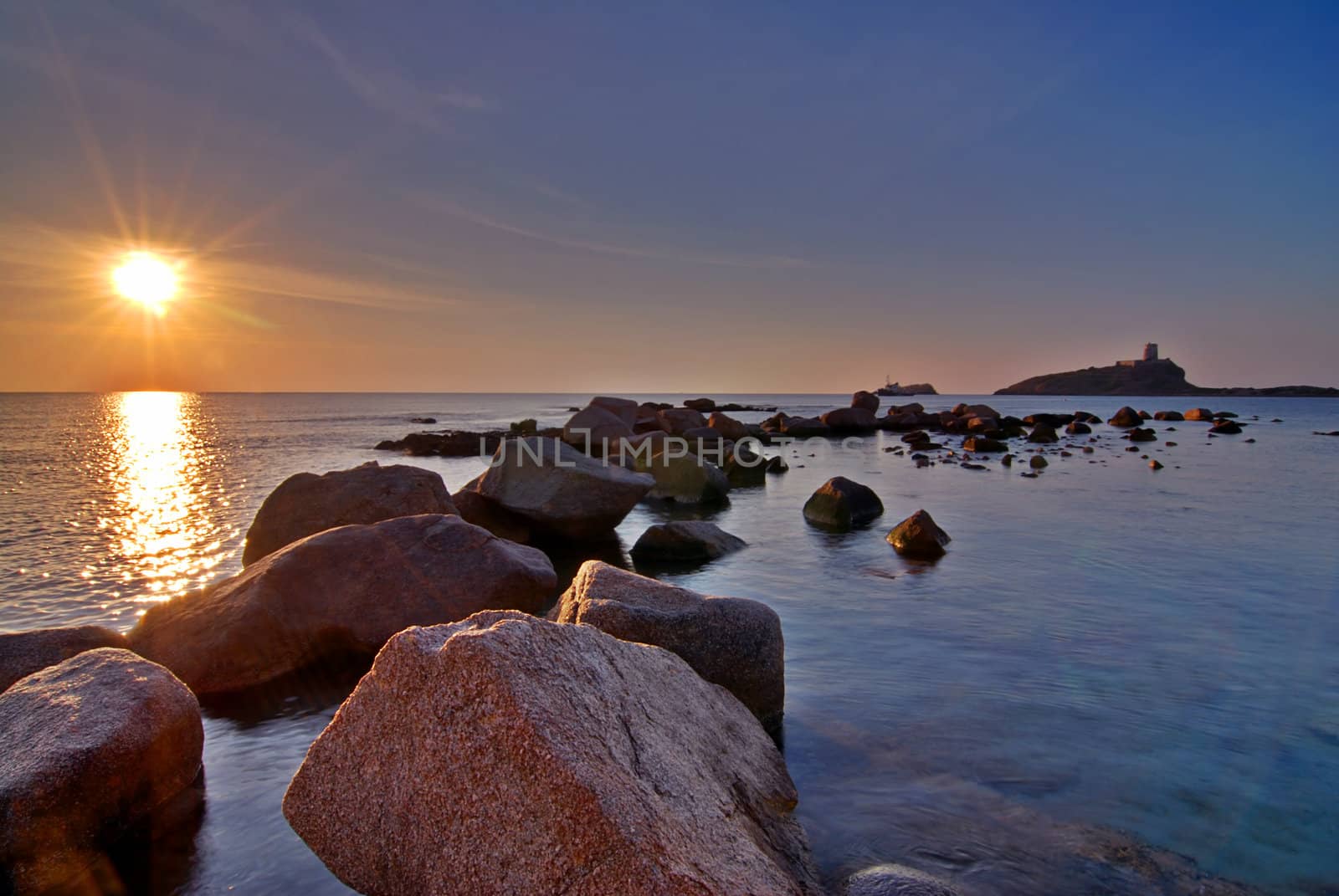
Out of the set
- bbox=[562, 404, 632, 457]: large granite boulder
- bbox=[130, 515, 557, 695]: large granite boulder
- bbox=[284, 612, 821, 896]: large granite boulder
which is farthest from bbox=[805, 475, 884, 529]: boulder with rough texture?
bbox=[562, 404, 632, 457]: large granite boulder

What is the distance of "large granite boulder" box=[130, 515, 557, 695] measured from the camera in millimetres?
7172

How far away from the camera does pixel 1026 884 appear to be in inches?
173

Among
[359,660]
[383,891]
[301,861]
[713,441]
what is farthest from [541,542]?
[713,441]

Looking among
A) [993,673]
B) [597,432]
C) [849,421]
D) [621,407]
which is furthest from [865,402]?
[993,673]

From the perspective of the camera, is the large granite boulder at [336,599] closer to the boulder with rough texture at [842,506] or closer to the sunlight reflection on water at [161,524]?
the sunlight reflection on water at [161,524]

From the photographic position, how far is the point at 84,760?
4.41 metres

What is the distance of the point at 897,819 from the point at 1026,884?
847 mm

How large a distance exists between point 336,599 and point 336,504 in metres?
Answer: 3.52

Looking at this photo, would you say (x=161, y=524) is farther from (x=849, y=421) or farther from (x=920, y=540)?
(x=849, y=421)

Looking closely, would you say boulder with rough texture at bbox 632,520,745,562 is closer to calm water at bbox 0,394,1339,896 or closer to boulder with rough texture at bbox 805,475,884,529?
calm water at bbox 0,394,1339,896

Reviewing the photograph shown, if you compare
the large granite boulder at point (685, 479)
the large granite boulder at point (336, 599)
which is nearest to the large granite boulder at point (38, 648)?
the large granite boulder at point (336, 599)

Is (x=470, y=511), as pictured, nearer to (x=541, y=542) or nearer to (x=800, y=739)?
(x=541, y=542)

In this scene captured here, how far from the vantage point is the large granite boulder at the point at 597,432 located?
32.6 metres

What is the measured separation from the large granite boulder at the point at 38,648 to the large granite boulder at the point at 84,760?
1.21 m
